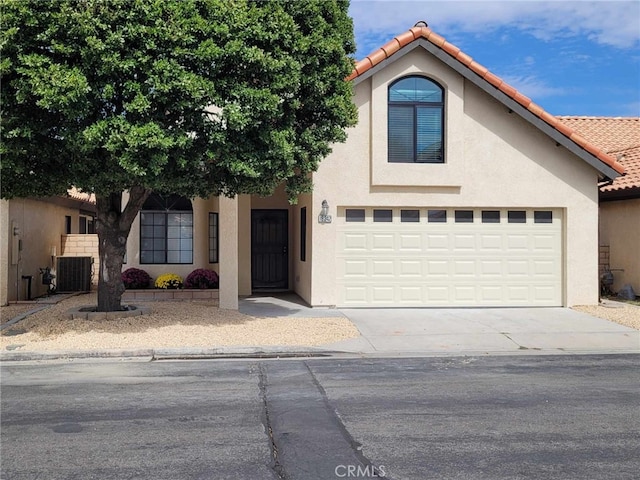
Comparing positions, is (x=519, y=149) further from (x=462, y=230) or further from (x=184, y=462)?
(x=184, y=462)

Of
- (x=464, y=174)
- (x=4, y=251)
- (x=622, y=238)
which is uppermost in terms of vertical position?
(x=464, y=174)

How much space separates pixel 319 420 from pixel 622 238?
13873 mm

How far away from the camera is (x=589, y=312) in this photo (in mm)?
13734

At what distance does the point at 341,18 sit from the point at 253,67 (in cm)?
231

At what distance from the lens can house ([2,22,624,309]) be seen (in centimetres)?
1396

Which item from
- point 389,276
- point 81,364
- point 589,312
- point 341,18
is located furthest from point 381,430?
point 589,312

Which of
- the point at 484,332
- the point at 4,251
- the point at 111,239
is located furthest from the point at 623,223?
the point at 4,251

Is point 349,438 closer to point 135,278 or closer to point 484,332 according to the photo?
point 484,332

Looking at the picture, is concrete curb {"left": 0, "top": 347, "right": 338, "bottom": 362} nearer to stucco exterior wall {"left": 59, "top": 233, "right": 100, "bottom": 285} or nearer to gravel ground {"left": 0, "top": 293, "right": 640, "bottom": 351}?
gravel ground {"left": 0, "top": 293, "right": 640, "bottom": 351}

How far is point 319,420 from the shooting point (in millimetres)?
5941

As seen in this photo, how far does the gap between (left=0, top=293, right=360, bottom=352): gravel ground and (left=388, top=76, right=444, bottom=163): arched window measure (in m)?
4.39

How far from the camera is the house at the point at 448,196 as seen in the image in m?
14.0

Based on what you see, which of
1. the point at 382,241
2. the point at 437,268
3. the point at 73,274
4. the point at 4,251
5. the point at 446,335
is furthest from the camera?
the point at 73,274

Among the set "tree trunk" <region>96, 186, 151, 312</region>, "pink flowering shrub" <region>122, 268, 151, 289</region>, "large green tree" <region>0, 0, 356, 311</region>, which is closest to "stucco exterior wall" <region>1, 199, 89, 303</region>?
"pink flowering shrub" <region>122, 268, 151, 289</region>
